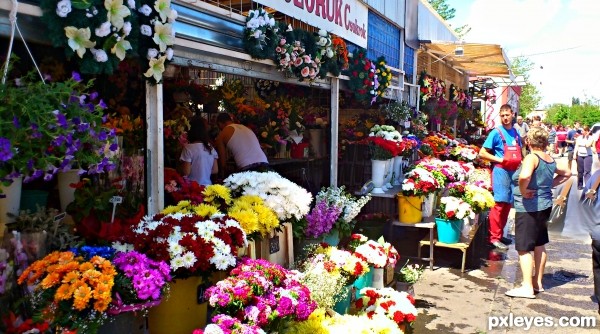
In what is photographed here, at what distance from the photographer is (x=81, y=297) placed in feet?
6.74

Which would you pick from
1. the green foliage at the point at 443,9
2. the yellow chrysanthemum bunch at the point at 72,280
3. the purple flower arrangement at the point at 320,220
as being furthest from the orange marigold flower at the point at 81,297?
the green foliage at the point at 443,9

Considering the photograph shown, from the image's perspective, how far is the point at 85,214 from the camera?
2.72 metres

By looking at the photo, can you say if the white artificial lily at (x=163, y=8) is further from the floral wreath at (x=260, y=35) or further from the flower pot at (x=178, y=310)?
the flower pot at (x=178, y=310)

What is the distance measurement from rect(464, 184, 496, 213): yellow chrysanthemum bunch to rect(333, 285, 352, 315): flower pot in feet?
10.6

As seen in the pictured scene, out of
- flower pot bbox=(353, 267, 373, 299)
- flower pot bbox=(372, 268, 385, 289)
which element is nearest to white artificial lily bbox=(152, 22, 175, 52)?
flower pot bbox=(353, 267, 373, 299)

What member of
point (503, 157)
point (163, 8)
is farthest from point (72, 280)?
point (503, 157)

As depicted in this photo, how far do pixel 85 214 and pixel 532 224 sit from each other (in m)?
4.37

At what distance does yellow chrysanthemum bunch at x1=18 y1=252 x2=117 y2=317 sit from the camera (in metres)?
2.07

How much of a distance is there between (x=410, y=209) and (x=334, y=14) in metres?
2.60

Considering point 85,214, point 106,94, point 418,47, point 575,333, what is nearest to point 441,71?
point 418,47

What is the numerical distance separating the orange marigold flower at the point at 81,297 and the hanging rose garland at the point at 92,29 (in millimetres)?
1119

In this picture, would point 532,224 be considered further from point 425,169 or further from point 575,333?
point 425,169

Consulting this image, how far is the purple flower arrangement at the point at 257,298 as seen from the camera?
2514 mm

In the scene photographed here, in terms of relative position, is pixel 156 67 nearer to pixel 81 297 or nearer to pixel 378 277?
pixel 81 297
